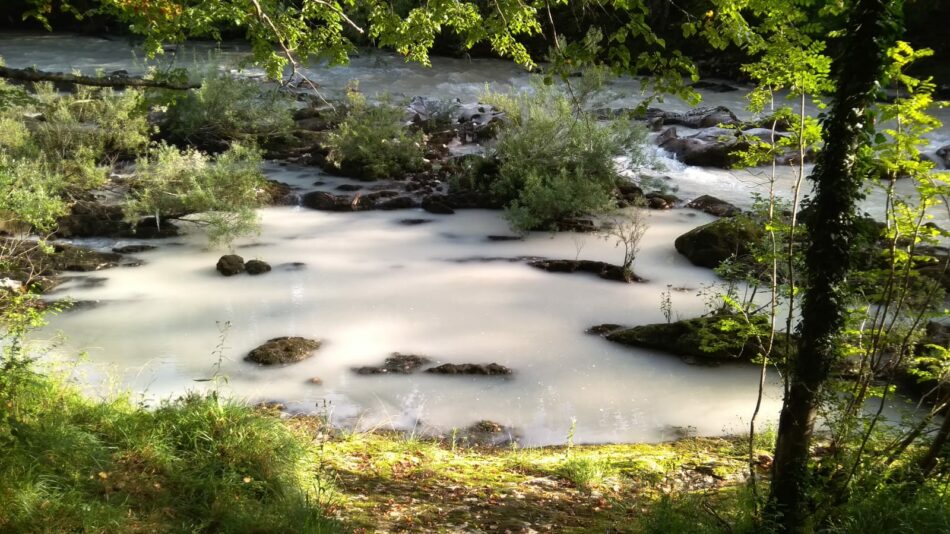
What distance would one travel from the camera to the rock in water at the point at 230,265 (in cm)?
1074

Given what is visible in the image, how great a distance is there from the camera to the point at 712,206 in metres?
14.4

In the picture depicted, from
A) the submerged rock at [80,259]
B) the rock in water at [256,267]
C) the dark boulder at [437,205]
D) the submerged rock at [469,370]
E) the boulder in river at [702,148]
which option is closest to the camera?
the submerged rock at [469,370]

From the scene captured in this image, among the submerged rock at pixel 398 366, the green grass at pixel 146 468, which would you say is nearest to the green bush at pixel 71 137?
the submerged rock at pixel 398 366

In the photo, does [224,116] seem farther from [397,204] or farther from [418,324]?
[418,324]

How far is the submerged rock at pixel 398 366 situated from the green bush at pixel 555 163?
508cm

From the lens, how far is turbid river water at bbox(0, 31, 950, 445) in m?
7.29

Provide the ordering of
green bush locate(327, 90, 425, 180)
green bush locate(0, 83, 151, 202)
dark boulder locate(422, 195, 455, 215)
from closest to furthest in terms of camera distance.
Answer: green bush locate(0, 83, 151, 202) → dark boulder locate(422, 195, 455, 215) → green bush locate(327, 90, 425, 180)

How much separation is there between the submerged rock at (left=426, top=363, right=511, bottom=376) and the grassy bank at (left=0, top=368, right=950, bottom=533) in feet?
6.88

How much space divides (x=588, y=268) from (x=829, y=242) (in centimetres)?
768

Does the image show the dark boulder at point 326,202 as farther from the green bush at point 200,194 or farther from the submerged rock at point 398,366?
the submerged rock at point 398,366

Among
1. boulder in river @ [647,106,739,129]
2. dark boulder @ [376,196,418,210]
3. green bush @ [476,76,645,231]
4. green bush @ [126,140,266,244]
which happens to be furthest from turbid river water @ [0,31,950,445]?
boulder in river @ [647,106,739,129]

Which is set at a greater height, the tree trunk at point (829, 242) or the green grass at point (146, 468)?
the tree trunk at point (829, 242)

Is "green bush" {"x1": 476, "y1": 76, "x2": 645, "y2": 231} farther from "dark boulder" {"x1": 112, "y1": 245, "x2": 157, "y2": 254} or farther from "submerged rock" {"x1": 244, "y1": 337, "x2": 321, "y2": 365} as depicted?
"dark boulder" {"x1": 112, "y1": 245, "x2": 157, "y2": 254}

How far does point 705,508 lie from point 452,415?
329 centimetres
